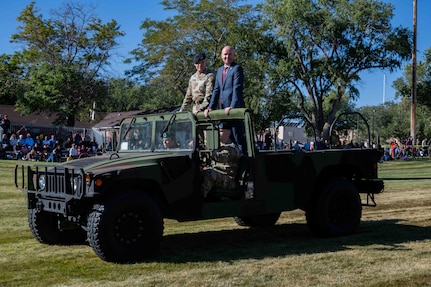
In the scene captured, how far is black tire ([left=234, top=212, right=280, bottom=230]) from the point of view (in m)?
10.1

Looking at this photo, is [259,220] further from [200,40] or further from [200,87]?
[200,40]

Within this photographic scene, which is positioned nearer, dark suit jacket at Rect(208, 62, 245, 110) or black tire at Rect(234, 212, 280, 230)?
dark suit jacket at Rect(208, 62, 245, 110)

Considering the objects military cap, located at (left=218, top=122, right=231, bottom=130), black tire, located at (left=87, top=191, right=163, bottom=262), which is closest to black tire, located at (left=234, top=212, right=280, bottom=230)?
military cap, located at (left=218, top=122, right=231, bottom=130)

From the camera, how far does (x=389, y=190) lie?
54.5 ft

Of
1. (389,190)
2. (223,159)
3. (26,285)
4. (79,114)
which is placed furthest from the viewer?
(79,114)

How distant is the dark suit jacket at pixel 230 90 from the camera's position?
873 centimetres

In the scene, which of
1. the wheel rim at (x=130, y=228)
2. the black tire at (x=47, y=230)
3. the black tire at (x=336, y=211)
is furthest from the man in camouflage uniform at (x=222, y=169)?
the black tire at (x=47, y=230)

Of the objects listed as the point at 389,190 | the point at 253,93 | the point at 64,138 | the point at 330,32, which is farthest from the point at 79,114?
the point at 389,190

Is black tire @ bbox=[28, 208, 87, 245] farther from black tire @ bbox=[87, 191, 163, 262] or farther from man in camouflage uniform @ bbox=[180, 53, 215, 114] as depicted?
man in camouflage uniform @ bbox=[180, 53, 215, 114]

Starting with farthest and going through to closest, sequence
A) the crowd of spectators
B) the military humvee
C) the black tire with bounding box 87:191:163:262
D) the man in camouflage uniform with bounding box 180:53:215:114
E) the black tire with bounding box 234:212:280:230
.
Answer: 1. the crowd of spectators
2. the black tire with bounding box 234:212:280:230
3. the man in camouflage uniform with bounding box 180:53:215:114
4. the military humvee
5. the black tire with bounding box 87:191:163:262

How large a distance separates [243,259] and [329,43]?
3889 cm

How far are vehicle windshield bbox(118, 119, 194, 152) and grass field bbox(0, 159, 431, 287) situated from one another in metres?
1.33

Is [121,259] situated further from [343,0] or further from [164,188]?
[343,0]

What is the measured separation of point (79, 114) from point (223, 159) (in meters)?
44.9
